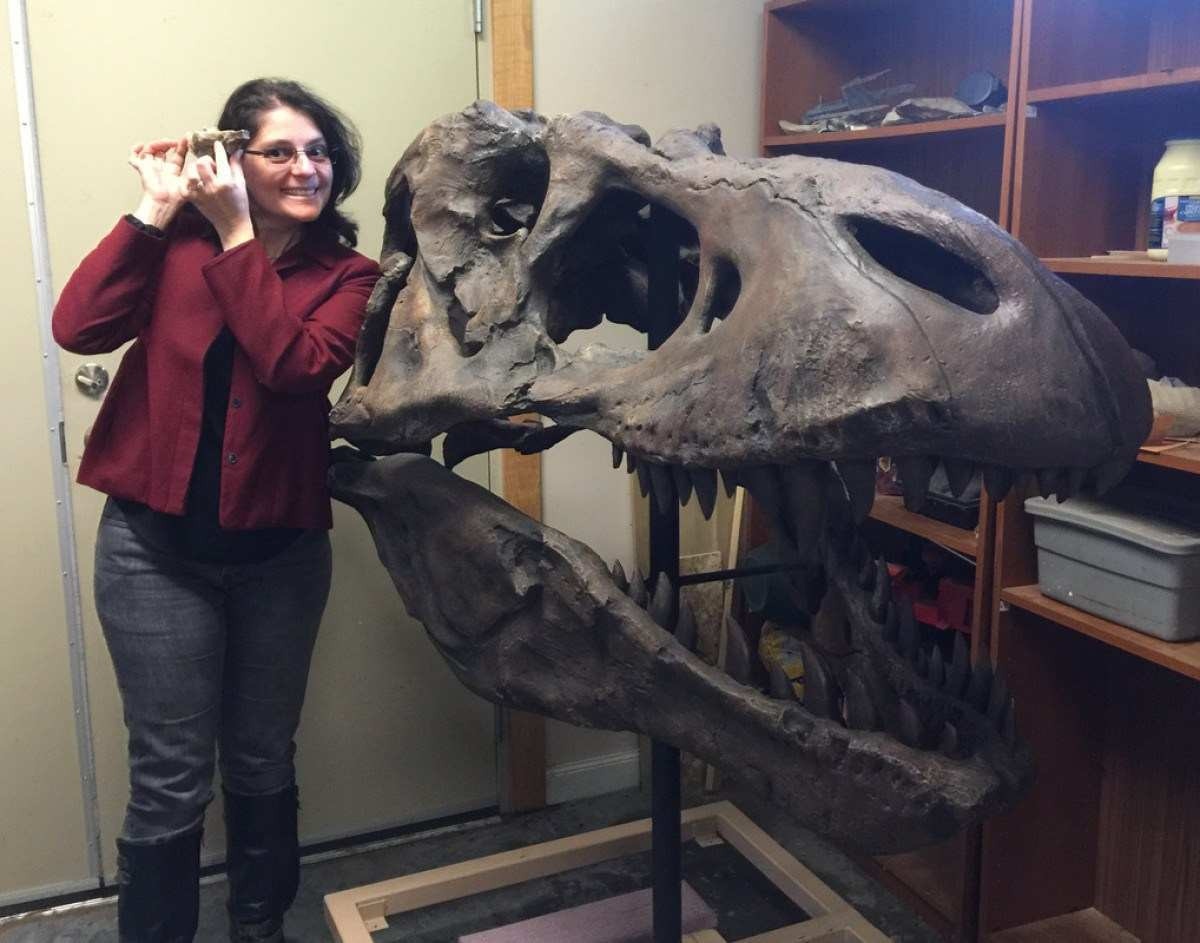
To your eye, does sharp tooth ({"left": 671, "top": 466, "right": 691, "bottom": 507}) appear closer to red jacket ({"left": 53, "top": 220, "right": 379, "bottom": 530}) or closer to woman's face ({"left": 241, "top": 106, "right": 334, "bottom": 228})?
red jacket ({"left": 53, "top": 220, "right": 379, "bottom": 530})

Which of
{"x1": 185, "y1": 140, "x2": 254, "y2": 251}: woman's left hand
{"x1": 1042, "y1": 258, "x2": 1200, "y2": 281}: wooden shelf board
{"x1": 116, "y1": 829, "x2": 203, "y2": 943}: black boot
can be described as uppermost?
{"x1": 185, "y1": 140, "x2": 254, "y2": 251}: woman's left hand

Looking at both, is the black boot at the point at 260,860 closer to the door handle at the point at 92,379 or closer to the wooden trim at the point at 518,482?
the wooden trim at the point at 518,482

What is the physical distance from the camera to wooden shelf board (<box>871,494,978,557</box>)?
2.81 m

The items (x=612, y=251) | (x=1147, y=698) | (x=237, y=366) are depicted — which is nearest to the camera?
(x=612, y=251)

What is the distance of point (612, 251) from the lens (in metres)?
1.96

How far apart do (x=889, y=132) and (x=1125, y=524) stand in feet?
3.76

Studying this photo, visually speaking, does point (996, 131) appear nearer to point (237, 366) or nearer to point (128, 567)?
point (237, 366)

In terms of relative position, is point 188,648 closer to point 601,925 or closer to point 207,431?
point 207,431

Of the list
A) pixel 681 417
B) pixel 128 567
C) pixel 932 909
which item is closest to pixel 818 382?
pixel 681 417

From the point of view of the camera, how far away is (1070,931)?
287 cm

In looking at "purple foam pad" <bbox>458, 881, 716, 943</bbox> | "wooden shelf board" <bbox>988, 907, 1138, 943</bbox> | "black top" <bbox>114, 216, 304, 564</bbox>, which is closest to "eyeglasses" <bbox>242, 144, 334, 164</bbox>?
"black top" <bbox>114, 216, 304, 564</bbox>

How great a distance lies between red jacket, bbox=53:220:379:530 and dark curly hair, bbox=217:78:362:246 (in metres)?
0.07

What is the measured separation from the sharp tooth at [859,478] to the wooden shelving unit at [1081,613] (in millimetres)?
1192

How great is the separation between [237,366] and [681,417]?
1072 mm
